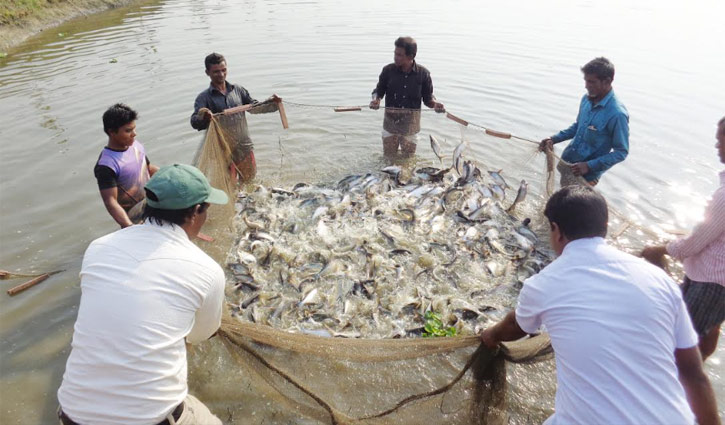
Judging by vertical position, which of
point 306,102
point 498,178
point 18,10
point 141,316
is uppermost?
point 18,10

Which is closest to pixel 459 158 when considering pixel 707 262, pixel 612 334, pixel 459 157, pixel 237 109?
pixel 459 157

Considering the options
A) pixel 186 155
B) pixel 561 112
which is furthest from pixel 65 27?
pixel 561 112

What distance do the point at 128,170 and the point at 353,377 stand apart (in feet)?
10.8

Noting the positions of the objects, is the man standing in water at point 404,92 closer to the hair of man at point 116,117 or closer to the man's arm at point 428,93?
the man's arm at point 428,93

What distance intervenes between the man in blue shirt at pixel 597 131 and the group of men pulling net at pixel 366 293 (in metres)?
0.57

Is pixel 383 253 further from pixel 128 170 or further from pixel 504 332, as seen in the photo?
pixel 128 170

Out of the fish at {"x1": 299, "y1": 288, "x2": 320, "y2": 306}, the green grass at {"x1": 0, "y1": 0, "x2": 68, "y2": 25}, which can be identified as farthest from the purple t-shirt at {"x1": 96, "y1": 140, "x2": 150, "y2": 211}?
the green grass at {"x1": 0, "y1": 0, "x2": 68, "y2": 25}

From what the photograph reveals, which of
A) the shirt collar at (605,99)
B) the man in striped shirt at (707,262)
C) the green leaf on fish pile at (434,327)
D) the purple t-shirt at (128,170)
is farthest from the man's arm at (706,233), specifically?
the purple t-shirt at (128,170)

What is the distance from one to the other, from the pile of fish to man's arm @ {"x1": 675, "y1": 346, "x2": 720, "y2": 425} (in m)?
2.38

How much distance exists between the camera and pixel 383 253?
19.1 feet

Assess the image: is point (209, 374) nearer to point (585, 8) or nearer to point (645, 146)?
point (645, 146)

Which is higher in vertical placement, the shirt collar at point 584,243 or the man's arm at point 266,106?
the shirt collar at point 584,243

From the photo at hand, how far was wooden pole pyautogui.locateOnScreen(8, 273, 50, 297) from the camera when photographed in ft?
17.1

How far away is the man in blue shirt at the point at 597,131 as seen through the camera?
5.07m
